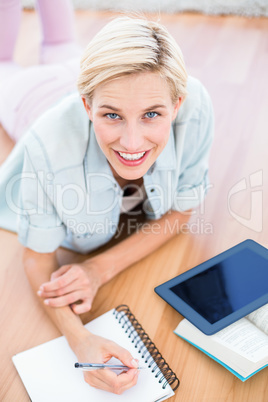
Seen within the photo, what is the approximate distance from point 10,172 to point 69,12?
3.06 feet

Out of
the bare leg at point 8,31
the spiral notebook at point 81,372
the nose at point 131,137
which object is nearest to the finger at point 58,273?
the spiral notebook at point 81,372

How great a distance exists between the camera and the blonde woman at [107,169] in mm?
883

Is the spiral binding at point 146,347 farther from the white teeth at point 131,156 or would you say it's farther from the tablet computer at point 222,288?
the white teeth at point 131,156

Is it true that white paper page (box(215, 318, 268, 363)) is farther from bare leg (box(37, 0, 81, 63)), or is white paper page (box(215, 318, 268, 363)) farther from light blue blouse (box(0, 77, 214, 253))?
bare leg (box(37, 0, 81, 63))

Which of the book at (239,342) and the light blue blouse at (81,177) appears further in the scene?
the light blue blouse at (81,177)

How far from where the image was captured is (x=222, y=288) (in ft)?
3.54

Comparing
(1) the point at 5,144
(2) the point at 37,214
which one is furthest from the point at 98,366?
(1) the point at 5,144

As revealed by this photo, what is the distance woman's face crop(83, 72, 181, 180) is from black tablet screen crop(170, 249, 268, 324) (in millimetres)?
293

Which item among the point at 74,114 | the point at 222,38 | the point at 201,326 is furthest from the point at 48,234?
the point at 222,38

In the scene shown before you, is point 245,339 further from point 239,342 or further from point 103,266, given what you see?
point 103,266

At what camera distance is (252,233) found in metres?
1.30

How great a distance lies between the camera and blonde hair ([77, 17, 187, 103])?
85 cm

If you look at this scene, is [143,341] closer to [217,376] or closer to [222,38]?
[217,376]

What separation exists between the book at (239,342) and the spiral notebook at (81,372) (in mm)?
84
